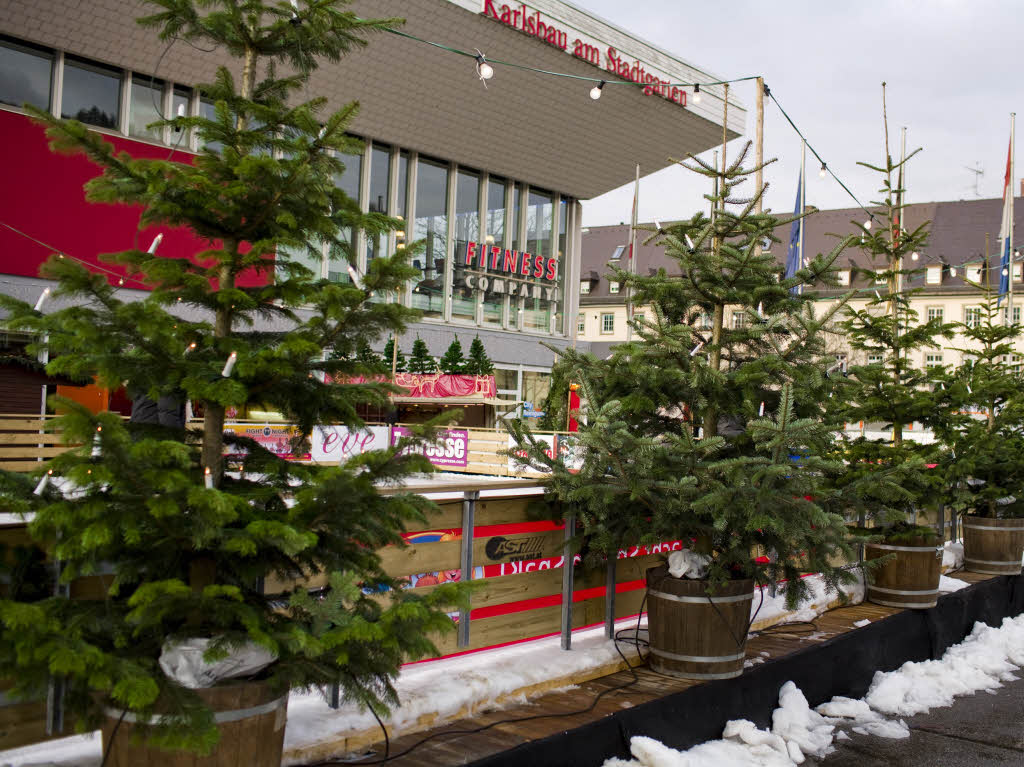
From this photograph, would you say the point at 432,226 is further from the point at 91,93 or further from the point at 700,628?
the point at 700,628

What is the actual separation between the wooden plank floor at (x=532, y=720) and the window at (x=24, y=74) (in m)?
21.1

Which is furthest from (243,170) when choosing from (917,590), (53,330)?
(917,590)

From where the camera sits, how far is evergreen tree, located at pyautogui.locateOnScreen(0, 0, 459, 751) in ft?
11.3

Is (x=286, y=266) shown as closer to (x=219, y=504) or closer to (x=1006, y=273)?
(x=219, y=504)

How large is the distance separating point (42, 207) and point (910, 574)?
2020 cm

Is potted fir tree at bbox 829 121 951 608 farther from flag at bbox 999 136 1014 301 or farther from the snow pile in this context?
flag at bbox 999 136 1014 301

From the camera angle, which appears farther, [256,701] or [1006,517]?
[1006,517]

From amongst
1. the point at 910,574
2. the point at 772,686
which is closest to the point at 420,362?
the point at 910,574

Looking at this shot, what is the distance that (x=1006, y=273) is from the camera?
2031 cm

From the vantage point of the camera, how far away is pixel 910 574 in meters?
9.77

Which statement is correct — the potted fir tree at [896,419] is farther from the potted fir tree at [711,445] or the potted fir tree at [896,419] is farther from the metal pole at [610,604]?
the metal pole at [610,604]

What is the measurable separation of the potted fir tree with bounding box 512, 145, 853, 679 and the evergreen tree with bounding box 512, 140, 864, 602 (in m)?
0.01

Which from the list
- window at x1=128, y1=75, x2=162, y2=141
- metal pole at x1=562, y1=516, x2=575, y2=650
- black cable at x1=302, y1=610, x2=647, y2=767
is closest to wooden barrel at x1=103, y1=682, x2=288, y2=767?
black cable at x1=302, y1=610, x2=647, y2=767

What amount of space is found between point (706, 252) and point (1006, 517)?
7535mm
